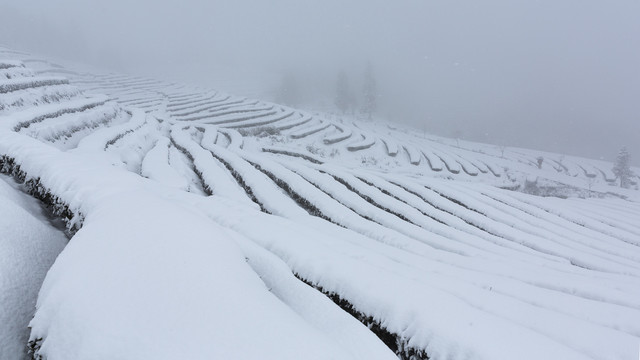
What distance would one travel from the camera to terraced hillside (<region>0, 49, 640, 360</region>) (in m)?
2.44

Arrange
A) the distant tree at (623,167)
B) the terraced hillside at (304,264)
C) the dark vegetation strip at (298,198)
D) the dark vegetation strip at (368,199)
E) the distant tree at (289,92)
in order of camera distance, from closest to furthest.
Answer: the terraced hillside at (304,264) < the dark vegetation strip at (298,198) < the dark vegetation strip at (368,199) < the distant tree at (623,167) < the distant tree at (289,92)

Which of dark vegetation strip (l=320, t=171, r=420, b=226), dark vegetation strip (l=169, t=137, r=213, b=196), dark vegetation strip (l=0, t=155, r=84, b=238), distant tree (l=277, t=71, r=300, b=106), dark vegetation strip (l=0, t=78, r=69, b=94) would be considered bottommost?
dark vegetation strip (l=169, t=137, r=213, b=196)

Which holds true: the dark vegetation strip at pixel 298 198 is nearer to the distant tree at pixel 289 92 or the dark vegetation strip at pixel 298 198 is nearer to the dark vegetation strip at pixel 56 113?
the dark vegetation strip at pixel 56 113

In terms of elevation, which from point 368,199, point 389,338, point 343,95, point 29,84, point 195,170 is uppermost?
point 343,95

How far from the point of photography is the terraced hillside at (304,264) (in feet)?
8.02

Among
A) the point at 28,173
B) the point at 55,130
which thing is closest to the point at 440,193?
the point at 28,173

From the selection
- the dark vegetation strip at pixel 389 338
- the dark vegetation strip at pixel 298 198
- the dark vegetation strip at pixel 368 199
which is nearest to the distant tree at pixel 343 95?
the dark vegetation strip at pixel 368 199

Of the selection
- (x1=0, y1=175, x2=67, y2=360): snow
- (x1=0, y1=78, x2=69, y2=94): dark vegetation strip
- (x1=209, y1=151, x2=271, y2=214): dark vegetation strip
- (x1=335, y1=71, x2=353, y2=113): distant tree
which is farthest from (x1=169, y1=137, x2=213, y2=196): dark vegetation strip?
(x1=335, y1=71, x2=353, y2=113): distant tree

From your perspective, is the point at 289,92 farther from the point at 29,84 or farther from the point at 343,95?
the point at 29,84

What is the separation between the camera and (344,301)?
4.18 m

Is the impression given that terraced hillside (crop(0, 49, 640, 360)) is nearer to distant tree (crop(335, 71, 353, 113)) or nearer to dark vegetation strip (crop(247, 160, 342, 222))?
dark vegetation strip (crop(247, 160, 342, 222))

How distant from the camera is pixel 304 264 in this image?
4.75 meters

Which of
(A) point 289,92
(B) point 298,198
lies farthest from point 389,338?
(A) point 289,92

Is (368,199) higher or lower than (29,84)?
lower
